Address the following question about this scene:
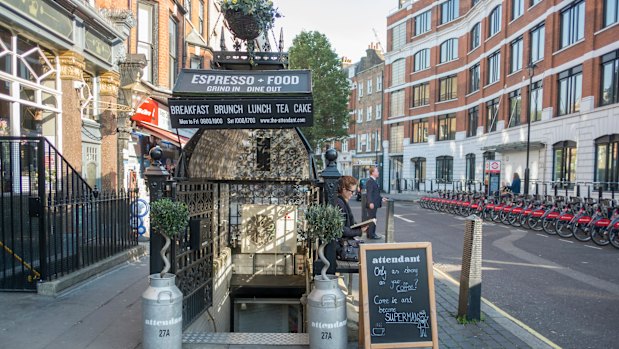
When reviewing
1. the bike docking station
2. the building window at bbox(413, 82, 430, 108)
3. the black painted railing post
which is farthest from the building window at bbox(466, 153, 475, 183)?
the black painted railing post

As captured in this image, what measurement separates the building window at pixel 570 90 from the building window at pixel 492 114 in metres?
7.33

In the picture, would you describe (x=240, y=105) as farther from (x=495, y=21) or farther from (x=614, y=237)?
(x=495, y=21)

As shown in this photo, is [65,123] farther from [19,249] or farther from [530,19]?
[530,19]

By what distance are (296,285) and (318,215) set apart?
3924 mm

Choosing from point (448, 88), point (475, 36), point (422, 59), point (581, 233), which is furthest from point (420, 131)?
point (581, 233)

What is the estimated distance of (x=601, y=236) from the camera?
12.0m

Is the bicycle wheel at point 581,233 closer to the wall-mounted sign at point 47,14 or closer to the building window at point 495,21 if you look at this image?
the wall-mounted sign at point 47,14

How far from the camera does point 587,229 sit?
12.6 metres

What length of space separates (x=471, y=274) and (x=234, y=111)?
3584 mm

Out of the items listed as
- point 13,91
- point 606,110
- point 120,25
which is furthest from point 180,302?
point 606,110

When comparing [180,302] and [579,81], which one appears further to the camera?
[579,81]

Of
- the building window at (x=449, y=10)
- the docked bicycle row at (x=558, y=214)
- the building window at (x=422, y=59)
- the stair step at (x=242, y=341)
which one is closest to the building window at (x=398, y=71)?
the building window at (x=422, y=59)

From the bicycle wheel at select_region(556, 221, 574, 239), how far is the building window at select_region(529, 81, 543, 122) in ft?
41.6

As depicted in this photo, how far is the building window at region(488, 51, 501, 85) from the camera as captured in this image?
1183 inches
